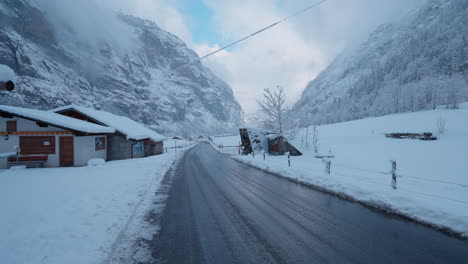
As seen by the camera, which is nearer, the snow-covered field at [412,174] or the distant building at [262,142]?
the snow-covered field at [412,174]

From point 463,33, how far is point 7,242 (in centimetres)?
15622

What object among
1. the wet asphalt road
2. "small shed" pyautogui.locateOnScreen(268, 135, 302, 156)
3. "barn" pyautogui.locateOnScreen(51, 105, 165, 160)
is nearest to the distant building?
"small shed" pyautogui.locateOnScreen(268, 135, 302, 156)

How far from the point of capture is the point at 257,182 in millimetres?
10422

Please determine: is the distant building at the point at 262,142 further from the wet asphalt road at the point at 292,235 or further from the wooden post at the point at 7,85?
the wooden post at the point at 7,85

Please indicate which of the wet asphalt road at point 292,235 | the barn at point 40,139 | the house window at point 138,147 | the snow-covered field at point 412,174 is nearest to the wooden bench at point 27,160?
the barn at point 40,139

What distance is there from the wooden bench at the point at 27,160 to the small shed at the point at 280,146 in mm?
21906

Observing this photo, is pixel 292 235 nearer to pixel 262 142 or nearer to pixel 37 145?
pixel 262 142

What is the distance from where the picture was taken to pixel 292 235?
4.54 m

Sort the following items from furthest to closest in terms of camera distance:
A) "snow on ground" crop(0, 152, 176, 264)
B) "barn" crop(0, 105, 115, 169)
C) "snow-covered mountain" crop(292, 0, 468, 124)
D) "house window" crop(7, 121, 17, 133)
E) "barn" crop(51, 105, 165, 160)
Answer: "snow-covered mountain" crop(292, 0, 468, 124) < "barn" crop(51, 105, 165, 160) < "house window" crop(7, 121, 17, 133) < "barn" crop(0, 105, 115, 169) < "snow on ground" crop(0, 152, 176, 264)

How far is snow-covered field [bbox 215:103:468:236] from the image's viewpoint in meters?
5.59

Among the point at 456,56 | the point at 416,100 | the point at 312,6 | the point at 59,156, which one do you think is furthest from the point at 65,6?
the point at 456,56

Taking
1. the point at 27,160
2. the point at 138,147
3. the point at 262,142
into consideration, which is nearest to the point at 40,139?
the point at 27,160

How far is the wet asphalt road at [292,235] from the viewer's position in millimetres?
3703

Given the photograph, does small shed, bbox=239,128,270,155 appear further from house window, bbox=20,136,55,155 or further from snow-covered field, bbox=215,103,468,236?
house window, bbox=20,136,55,155
